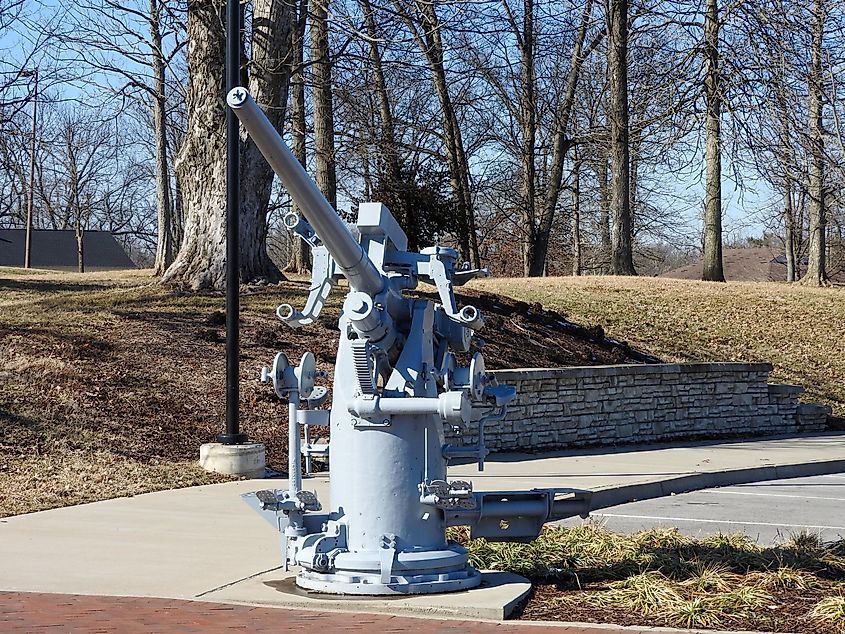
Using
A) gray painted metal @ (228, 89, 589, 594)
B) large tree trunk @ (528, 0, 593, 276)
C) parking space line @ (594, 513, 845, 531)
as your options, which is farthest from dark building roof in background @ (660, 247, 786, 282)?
gray painted metal @ (228, 89, 589, 594)

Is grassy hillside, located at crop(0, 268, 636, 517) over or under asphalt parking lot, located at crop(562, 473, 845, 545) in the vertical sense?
over

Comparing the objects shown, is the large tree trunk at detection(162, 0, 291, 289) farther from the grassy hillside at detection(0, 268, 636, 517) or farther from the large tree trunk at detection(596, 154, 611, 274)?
the large tree trunk at detection(596, 154, 611, 274)

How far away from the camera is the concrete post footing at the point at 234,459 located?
12.0 metres

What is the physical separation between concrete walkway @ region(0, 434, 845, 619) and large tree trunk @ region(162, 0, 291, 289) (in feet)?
21.0

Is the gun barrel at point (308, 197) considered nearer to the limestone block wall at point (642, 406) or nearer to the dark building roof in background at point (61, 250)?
the limestone block wall at point (642, 406)

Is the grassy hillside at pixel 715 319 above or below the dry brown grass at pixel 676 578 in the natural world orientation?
above

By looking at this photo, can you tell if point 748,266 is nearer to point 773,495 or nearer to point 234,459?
point 773,495

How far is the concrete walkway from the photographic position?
22.8 ft

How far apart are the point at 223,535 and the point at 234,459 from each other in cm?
302

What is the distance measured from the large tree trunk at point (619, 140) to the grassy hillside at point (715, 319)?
1.72 meters

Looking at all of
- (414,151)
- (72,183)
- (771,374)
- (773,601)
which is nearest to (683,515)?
(773,601)

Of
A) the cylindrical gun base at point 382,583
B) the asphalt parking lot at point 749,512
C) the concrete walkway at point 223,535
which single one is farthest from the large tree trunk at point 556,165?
the cylindrical gun base at point 382,583

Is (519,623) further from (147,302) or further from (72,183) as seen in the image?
(72,183)

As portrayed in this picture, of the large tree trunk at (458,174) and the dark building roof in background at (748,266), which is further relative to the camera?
the dark building roof in background at (748,266)
